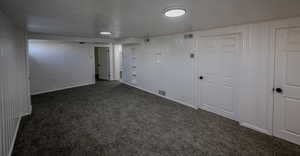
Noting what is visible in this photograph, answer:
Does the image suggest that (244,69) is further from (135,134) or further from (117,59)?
(117,59)

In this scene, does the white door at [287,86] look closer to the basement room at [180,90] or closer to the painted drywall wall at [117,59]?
the basement room at [180,90]

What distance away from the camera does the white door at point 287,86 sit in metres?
2.70

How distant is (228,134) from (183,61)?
2.43 m

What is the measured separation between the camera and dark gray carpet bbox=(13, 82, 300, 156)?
2.54 meters

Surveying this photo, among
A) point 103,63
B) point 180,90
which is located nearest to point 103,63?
point 103,63

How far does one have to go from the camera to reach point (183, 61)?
191 inches

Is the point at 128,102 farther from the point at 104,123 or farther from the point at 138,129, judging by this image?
the point at 138,129

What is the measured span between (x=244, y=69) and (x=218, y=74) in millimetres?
696

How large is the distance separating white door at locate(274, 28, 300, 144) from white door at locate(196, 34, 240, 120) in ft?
2.64

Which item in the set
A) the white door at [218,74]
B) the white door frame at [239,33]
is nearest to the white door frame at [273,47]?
the white door frame at [239,33]

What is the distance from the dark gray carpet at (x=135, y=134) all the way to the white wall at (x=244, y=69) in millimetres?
364

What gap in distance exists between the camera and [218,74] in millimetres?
4008

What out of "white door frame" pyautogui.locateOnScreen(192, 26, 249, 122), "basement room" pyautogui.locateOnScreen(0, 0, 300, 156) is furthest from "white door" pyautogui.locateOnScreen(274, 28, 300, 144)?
"white door frame" pyautogui.locateOnScreen(192, 26, 249, 122)

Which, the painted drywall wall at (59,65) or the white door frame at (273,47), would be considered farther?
the painted drywall wall at (59,65)
